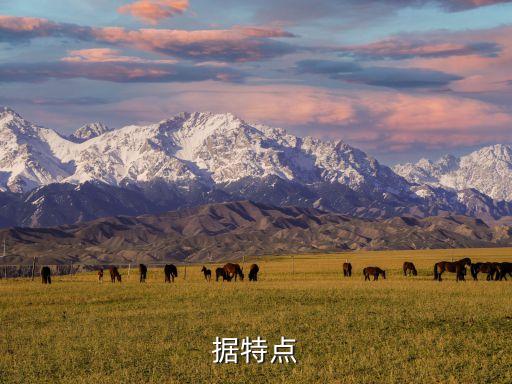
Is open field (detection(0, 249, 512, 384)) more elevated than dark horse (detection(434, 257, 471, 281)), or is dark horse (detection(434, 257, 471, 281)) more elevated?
dark horse (detection(434, 257, 471, 281))

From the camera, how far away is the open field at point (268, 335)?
78.2 feet

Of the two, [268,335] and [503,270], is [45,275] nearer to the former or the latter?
[268,335]

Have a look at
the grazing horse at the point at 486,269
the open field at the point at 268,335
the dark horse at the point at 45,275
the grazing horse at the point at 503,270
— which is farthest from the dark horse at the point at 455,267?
the dark horse at the point at 45,275

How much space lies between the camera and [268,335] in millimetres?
30359

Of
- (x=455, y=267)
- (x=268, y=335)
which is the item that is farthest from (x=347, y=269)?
(x=268, y=335)

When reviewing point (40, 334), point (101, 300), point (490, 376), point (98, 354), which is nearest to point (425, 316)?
point (490, 376)

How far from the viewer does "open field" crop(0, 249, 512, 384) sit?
23844 mm

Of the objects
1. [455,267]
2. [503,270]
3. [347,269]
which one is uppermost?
[455,267]

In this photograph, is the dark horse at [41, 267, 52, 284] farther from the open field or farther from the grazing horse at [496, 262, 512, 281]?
the grazing horse at [496, 262, 512, 281]

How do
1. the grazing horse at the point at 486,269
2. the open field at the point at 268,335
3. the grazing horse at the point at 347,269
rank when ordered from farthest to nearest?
the grazing horse at the point at 347,269, the grazing horse at the point at 486,269, the open field at the point at 268,335

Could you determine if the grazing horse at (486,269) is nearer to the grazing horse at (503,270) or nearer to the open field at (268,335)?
the grazing horse at (503,270)

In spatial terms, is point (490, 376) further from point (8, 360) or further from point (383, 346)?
point (8, 360)

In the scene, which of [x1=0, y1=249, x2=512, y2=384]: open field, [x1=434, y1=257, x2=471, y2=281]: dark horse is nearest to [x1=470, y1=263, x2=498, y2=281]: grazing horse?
[x1=434, y1=257, x2=471, y2=281]: dark horse

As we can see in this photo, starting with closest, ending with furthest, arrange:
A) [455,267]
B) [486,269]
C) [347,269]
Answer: [455,267], [486,269], [347,269]
